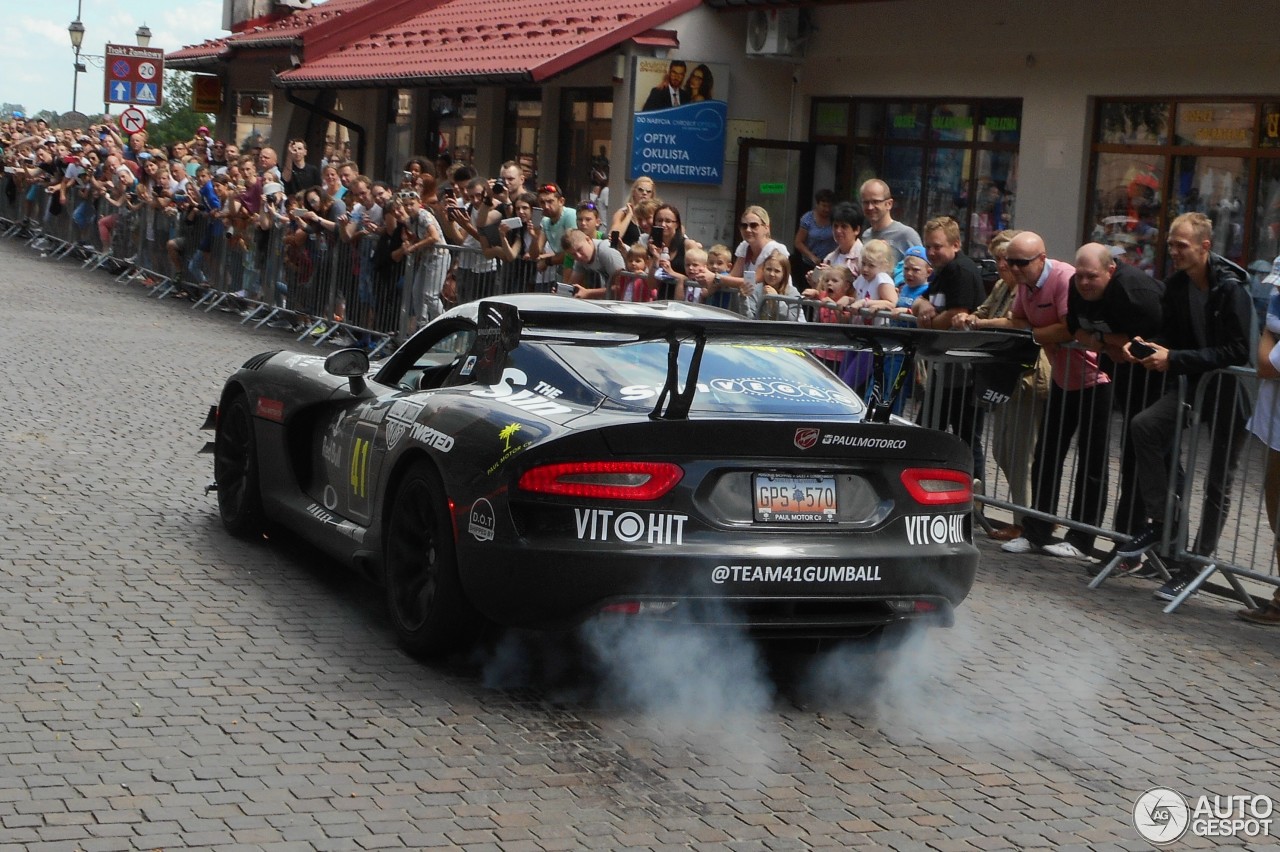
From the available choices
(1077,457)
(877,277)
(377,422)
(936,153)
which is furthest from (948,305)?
(936,153)

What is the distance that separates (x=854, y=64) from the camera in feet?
64.5

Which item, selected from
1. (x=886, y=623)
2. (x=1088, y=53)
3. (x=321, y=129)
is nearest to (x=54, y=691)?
(x=886, y=623)

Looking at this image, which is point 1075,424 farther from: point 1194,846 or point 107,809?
point 107,809

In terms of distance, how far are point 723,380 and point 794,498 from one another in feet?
2.48

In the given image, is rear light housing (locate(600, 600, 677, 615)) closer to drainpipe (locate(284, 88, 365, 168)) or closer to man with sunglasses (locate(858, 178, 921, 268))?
man with sunglasses (locate(858, 178, 921, 268))

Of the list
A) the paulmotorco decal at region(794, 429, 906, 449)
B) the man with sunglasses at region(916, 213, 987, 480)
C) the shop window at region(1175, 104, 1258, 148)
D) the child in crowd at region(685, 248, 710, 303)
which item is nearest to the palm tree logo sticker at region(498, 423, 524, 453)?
the paulmotorco decal at region(794, 429, 906, 449)

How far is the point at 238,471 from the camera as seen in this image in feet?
27.5

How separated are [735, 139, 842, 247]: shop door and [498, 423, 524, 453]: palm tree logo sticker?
1478 cm

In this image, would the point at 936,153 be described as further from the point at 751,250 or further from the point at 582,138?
the point at 751,250

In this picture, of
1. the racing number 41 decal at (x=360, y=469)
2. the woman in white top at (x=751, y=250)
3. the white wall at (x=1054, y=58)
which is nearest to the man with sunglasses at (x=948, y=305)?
the woman in white top at (x=751, y=250)

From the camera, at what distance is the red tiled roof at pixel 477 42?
68.1 ft

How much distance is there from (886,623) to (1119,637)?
2001 mm

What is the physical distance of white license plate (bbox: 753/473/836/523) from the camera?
578 centimetres

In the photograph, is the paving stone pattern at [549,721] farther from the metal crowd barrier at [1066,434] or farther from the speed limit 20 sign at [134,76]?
the speed limit 20 sign at [134,76]
